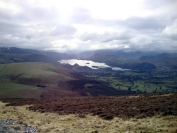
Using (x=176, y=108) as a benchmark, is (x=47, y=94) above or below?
below

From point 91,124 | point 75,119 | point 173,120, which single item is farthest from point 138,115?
point 75,119

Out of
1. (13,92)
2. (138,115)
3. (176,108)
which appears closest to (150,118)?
(138,115)

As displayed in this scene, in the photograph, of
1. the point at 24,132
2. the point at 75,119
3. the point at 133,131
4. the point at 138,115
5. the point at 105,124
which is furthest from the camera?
the point at 75,119

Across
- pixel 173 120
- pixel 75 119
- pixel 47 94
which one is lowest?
pixel 47 94

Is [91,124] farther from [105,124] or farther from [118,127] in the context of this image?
[118,127]

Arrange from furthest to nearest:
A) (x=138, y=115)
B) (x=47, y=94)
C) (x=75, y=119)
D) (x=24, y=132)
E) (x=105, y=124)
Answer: (x=47, y=94) < (x=75, y=119) < (x=138, y=115) < (x=105, y=124) < (x=24, y=132)

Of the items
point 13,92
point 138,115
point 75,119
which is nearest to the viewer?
point 138,115

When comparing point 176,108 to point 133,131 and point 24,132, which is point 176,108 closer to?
point 133,131

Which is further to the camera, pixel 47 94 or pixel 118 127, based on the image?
pixel 47 94

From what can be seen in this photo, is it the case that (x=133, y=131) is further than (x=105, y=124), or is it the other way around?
(x=105, y=124)
